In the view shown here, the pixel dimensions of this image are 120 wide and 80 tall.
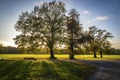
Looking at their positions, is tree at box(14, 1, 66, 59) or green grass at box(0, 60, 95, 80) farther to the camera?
tree at box(14, 1, 66, 59)

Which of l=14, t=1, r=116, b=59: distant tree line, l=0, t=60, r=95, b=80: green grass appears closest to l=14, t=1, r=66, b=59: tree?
l=14, t=1, r=116, b=59: distant tree line

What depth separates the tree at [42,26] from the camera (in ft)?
154

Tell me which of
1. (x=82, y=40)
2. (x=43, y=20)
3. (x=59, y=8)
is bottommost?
(x=82, y=40)

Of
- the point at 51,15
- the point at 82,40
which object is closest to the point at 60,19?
the point at 51,15

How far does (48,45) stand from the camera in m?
48.0

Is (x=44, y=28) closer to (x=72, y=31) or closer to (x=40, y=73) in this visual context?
(x=72, y=31)

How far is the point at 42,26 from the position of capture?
155 feet

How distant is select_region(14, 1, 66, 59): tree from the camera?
47031 millimetres

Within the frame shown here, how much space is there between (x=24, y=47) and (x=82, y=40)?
17.3 meters

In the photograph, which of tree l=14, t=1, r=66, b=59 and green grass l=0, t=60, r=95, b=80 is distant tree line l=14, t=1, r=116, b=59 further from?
green grass l=0, t=60, r=95, b=80

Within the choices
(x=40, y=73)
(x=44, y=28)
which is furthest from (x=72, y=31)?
(x=40, y=73)

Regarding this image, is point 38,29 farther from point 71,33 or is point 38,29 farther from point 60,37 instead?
point 71,33

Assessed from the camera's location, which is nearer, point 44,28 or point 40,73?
point 40,73

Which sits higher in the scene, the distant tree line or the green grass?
the distant tree line
